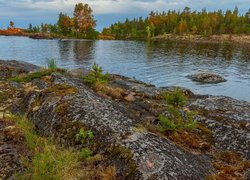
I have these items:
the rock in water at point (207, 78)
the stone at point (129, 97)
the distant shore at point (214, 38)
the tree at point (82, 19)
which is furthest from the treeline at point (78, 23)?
the stone at point (129, 97)

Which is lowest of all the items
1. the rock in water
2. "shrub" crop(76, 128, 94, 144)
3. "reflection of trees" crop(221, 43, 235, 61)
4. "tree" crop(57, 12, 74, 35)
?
the rock in water

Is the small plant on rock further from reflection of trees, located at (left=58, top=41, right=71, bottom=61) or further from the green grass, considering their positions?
reflection of trees, located at (left=58, top=41, right=71, bottom=61)

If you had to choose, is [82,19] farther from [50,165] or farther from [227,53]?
[50,165]

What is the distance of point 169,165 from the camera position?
29.0 ft

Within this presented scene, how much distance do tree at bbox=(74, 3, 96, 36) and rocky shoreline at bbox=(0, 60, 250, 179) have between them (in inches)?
5974

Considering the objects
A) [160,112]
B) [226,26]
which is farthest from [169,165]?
[226,26]

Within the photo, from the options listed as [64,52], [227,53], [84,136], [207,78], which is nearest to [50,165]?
[84,136]

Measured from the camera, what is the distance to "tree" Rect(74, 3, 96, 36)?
163750mm

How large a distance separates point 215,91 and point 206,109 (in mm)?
18249

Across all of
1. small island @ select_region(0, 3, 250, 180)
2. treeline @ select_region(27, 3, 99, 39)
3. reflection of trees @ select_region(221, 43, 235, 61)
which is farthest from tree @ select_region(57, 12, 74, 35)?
small island @ select_region(0, 3, 250, 180)

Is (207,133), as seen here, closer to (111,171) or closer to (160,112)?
(160,112)

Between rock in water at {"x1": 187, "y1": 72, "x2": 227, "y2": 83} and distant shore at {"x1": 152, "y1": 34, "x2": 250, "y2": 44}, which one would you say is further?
distant shore at {"x1": 152, "y1": 34, "x2": 250, "y2": 44}

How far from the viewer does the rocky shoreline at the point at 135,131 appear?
899 cm

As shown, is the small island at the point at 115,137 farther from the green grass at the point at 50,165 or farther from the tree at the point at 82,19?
the tree at the point at 82,19
